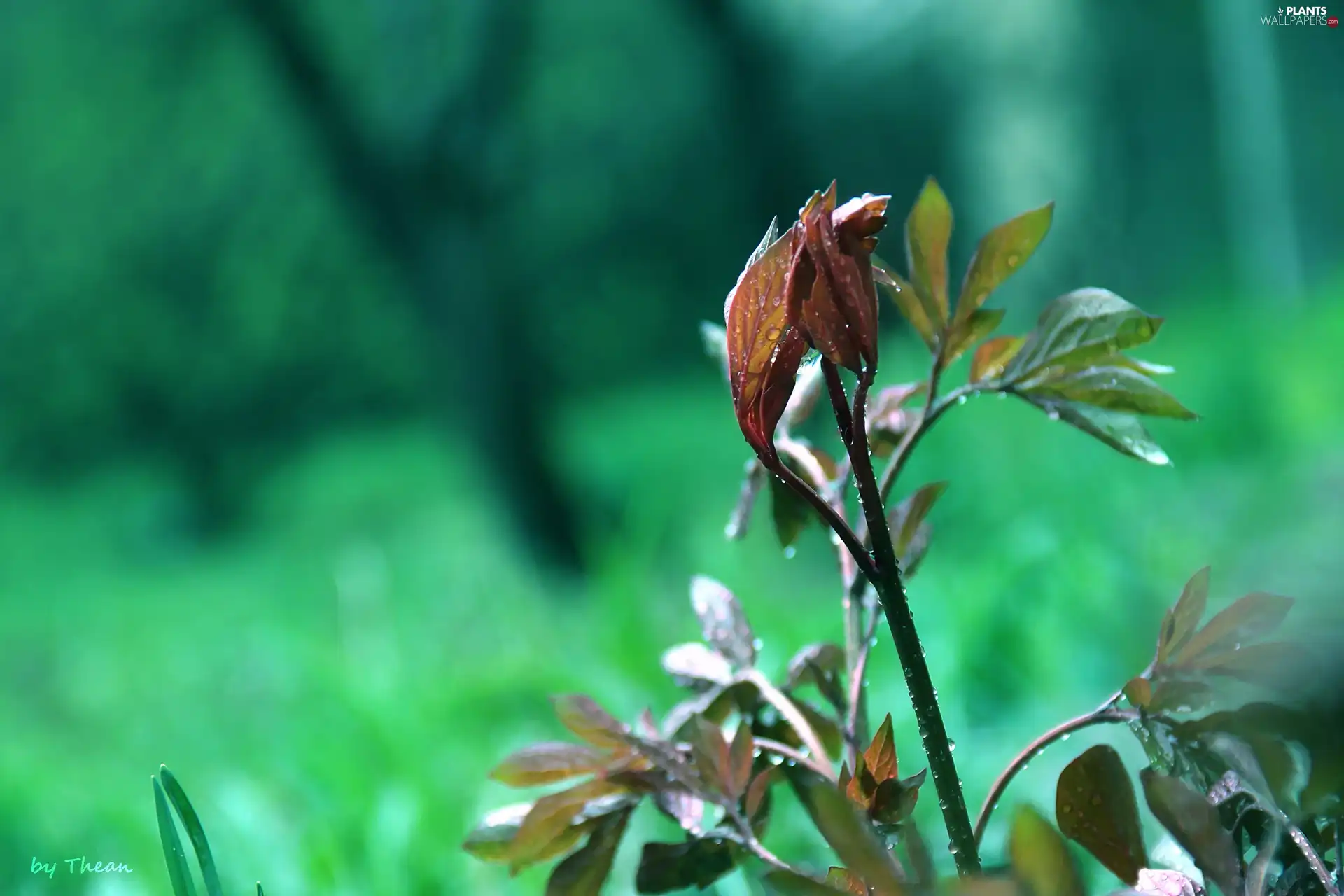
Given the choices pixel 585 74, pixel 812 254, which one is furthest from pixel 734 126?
pixel 812 254

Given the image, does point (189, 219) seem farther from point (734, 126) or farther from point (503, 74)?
point (503, 74)

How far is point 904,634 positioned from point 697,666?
0.09 metres

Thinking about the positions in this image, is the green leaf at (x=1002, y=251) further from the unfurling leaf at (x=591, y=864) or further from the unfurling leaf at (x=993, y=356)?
the unfurling leaf at (x=591, y=864)

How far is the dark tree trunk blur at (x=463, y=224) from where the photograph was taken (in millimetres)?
1842

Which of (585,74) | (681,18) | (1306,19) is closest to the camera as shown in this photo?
(1306,19)

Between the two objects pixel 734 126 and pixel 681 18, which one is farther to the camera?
pixel 681 18

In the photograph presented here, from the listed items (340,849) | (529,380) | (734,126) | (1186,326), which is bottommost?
(340,849)

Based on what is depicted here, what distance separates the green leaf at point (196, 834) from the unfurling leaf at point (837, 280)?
150 millimetres

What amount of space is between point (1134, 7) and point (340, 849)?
3102 millimetres

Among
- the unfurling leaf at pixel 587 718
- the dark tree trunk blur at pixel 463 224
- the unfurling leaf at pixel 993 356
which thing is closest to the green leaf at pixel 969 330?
the unfurling leaf at pixel 993 356

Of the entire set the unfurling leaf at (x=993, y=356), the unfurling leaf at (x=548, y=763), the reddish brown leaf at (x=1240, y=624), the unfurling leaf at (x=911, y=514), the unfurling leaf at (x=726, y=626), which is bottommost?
the unfurling leaf at (x=548, y=763)

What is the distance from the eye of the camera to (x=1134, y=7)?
2.93 m

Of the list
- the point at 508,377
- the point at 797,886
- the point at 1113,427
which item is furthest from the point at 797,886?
the point at 508,377

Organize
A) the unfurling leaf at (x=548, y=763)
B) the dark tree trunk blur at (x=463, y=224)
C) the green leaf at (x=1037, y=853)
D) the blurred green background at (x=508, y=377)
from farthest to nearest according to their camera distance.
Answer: the dark tree trunk blur at (x=463, y=224)
the blurred green background at (x=508, y=377)
the unfurling leaf at (x=548, y=763)
the green leaf at (x=1037, y=853)
